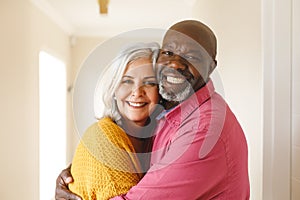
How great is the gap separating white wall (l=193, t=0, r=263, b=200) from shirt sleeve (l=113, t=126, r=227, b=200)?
2.13ft

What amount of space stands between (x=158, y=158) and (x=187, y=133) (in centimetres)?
10

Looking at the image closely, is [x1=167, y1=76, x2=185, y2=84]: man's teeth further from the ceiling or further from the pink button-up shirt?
the ceiling

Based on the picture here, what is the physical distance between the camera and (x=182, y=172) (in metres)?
0.87

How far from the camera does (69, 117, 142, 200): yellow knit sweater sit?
0.89 meters

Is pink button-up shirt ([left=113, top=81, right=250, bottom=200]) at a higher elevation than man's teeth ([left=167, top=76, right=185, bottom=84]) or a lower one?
lower

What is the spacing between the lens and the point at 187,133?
89 centimetres
